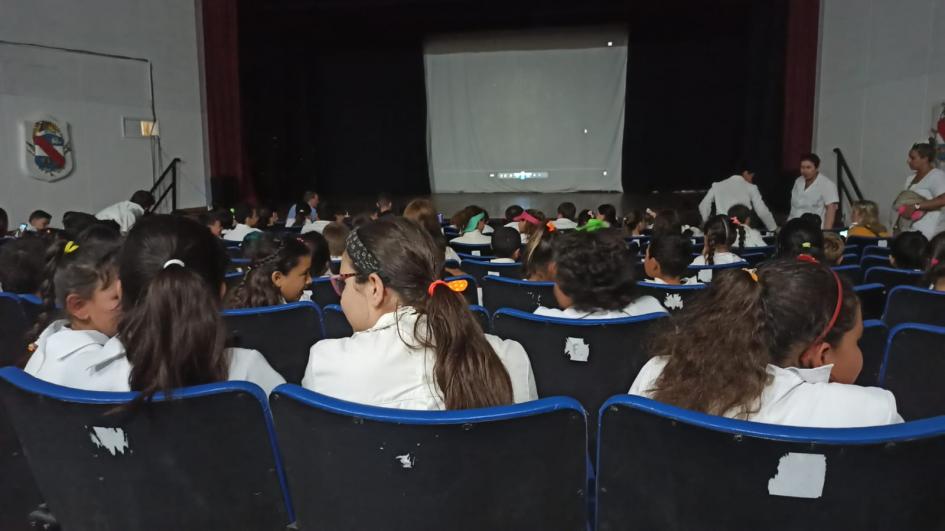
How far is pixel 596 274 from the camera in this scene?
224cm

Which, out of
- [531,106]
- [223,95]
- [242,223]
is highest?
[531,106]

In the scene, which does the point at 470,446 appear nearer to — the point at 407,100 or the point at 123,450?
the point at 123,450

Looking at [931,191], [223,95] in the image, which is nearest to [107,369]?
[931,191]

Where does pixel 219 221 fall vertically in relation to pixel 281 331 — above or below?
above

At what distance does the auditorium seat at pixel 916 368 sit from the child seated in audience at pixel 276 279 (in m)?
2.03

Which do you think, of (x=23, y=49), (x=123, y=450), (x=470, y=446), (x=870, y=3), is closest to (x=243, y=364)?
(x=123, y=450)

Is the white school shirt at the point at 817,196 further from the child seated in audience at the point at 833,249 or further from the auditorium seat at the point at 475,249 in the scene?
the auditorium seat at the point at 475,249

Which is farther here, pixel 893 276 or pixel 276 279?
pixel 893 276

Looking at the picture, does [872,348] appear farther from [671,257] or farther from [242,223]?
[242,223]

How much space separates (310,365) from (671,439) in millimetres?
749

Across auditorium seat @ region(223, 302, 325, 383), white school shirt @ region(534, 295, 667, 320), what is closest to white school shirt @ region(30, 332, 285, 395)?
auditorium seat @ region(223, 302, 325, 383)

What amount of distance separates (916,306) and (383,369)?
202 centimetres

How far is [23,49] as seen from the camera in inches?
307

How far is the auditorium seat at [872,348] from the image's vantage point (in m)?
2.02
